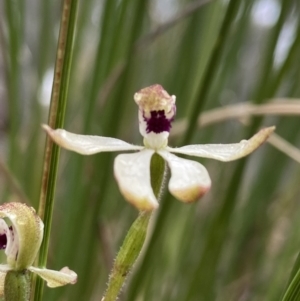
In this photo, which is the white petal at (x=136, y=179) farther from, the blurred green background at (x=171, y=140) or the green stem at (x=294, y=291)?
the blurred green background at (x=171, y=140)

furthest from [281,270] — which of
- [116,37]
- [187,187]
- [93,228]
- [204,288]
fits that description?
[187,187]

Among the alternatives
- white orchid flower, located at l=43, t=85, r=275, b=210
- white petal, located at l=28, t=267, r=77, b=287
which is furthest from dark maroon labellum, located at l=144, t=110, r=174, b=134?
white petal, located at l=28, t=267, r=77, b=287

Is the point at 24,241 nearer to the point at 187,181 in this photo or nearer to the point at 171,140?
the point at 187,181

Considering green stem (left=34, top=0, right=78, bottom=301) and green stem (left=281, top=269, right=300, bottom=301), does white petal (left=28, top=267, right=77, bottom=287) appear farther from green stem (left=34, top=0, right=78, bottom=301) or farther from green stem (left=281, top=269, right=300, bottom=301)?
green stem (left=281, top=269, right=300, bottom=301)

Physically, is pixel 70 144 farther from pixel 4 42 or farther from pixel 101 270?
pixel 101 270

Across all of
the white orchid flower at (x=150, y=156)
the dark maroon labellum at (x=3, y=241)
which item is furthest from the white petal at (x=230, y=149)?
the dark maroon labellum at (x=3, y=241)
